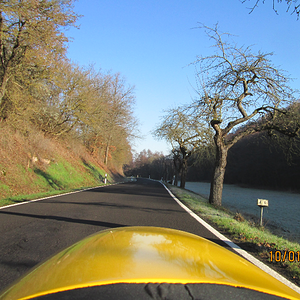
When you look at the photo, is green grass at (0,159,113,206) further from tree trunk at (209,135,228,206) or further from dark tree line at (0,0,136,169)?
tree trunk at (209,135,228,206)

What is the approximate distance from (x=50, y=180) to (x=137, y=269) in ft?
57.9

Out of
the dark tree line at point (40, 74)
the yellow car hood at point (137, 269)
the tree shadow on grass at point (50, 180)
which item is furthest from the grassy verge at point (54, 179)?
the yellow car hood at point (137, 269)

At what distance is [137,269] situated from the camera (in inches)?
60.4

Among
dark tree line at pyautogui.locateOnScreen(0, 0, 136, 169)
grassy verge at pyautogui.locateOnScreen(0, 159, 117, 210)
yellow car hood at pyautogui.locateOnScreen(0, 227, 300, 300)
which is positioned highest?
dark tree line at pyautogui.locateOnScreen(0, 0, 136, 169)

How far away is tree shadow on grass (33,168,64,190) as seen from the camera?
17163mm

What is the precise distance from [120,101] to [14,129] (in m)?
23.4

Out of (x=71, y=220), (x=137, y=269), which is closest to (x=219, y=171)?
(x=71, y=220)

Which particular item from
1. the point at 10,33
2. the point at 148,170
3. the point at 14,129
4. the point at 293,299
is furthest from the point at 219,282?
the point at 148,170

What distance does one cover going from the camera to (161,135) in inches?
1061

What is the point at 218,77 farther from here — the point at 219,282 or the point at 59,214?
the point at 219,282

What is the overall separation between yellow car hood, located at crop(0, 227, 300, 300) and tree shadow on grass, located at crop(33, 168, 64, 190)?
16.3 m

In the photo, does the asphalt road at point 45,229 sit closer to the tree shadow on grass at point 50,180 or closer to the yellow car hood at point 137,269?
the yellow car hood at point 137,269

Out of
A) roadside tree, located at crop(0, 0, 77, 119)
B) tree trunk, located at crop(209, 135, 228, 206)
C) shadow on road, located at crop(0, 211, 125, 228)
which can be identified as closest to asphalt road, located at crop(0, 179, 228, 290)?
shadow on road, located at crop(0, 211, 125, 228)

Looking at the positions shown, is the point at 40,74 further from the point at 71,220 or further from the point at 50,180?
the point at 71,220
